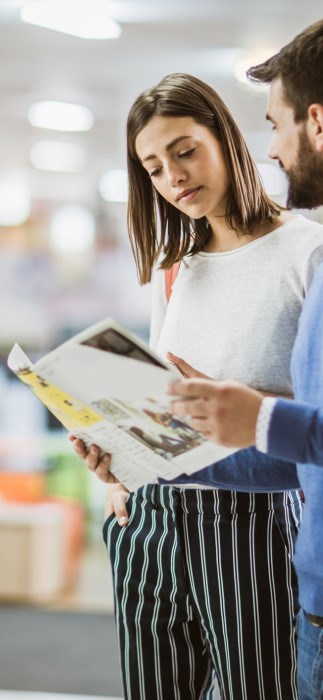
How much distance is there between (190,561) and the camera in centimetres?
131

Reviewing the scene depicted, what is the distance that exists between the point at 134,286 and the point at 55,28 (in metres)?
1.28

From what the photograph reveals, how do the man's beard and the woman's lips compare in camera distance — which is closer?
the man's beard

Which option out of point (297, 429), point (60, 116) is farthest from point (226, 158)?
point (60, 116)

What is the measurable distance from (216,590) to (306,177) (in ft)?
2.19

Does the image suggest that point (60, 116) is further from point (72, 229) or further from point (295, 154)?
point (295, 154)

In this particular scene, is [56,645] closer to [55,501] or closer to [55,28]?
[55,501]

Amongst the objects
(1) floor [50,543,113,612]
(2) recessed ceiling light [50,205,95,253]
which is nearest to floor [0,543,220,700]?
(1) floor [50,543,113,612]

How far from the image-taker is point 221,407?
0.92 m

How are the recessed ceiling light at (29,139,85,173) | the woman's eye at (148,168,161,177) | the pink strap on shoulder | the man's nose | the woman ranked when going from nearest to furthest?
the man's nose < the woman < the woman's eye at (148,168,161,177) < the pink strap on shoulder < the recessed ceiling light at (29,139,85,173)

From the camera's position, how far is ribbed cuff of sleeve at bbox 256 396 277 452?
0.90 meters

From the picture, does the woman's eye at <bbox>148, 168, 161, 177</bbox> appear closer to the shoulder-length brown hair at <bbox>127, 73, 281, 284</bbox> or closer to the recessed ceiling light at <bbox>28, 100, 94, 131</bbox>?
the shoulder-length brown hair at <bbox>127, 73, 281, 284</bbox>

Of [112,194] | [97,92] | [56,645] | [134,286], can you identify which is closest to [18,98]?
[97,92]

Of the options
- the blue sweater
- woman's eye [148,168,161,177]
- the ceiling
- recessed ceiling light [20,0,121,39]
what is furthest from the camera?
the ceiling

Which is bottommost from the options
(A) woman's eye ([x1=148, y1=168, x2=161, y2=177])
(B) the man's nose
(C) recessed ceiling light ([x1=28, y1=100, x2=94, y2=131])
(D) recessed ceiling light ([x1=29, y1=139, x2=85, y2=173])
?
(B) the man's nose
